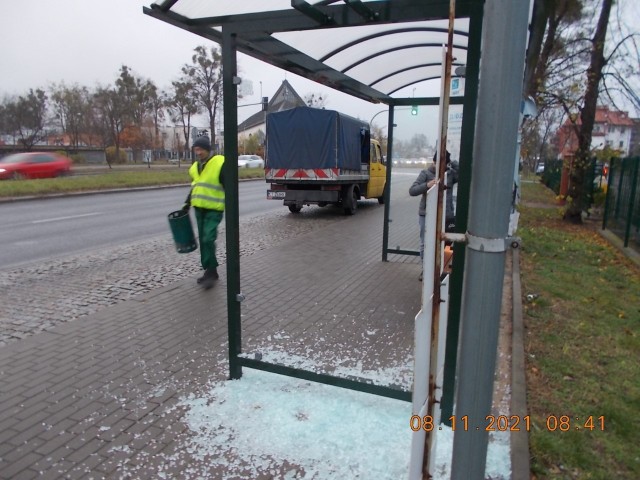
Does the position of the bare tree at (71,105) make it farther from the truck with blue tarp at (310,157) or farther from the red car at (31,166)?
the truck with blue tarp at (310,157)

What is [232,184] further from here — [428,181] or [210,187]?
[428,181]

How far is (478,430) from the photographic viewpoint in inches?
63.9

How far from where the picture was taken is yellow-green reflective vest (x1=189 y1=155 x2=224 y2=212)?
5.74 meters

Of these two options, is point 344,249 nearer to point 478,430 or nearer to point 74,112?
point 478,430

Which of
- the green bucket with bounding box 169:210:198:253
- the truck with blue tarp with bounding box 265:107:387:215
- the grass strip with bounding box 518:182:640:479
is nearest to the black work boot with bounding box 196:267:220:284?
the green bucket with bounding box 169:210:198:253

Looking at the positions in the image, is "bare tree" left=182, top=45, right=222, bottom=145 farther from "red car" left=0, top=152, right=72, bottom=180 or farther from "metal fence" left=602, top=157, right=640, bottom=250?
"metal fence" left=602, top=157, right=640, bottom=250

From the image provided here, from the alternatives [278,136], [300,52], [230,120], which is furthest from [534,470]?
[278,136]

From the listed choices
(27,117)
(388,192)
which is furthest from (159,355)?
(27,117)

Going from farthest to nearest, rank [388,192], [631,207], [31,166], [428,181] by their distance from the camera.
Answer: [31,166] → [631,207] → [388,192] → [428,181]

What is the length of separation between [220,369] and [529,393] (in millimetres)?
2355

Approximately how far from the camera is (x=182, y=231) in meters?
5.62

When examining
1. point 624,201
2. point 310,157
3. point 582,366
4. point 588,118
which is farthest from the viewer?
point 310,157

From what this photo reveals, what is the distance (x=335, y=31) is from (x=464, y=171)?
7.25 feet

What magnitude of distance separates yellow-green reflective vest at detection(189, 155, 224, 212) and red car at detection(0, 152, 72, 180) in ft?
68.1
